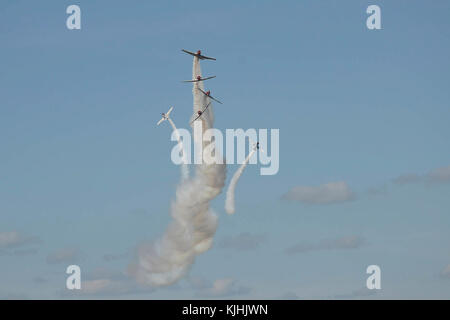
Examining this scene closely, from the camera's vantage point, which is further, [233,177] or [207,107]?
[233,177]
